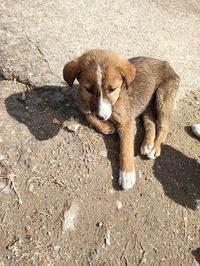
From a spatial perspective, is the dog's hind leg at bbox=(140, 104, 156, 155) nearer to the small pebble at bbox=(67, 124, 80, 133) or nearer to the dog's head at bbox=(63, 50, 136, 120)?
the dog's head at bbox=(63, 50, 136, 120)

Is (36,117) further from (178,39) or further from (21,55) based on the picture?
(178,39)

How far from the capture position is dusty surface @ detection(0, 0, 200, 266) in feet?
13.8

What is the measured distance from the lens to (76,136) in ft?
16.5

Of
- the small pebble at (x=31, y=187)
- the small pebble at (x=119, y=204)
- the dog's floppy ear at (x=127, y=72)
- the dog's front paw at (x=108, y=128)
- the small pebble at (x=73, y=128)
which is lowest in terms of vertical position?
the small pebble at (x=31, y=187)

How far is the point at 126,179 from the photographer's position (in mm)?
4645

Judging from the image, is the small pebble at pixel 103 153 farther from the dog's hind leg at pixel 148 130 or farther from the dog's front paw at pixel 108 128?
the dog's hind leg at pixel 148 130

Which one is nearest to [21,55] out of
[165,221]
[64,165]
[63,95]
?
[63,95]

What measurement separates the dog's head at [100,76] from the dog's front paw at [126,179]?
0.72 m

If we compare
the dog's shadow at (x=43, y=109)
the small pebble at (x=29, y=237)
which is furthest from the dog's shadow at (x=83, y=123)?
the small pebble at (x=29, y=237)

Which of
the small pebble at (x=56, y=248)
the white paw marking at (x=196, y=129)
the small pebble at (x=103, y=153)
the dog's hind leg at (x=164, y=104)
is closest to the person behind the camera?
the small pebble at (x=56, y=248)

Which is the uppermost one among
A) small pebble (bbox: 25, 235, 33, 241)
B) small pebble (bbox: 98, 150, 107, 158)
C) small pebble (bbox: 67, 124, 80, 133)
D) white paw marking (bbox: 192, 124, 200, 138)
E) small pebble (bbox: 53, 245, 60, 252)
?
white paw marking (bbox: 192, 124, 200, 138)

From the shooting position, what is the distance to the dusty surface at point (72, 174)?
13.8 ft

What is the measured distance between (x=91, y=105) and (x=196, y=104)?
2.06 m

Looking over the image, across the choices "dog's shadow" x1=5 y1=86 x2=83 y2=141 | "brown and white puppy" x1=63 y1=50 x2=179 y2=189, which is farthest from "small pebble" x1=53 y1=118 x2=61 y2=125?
"brown and white puppy" x1=63 y1=50 x2=179 y2=189
